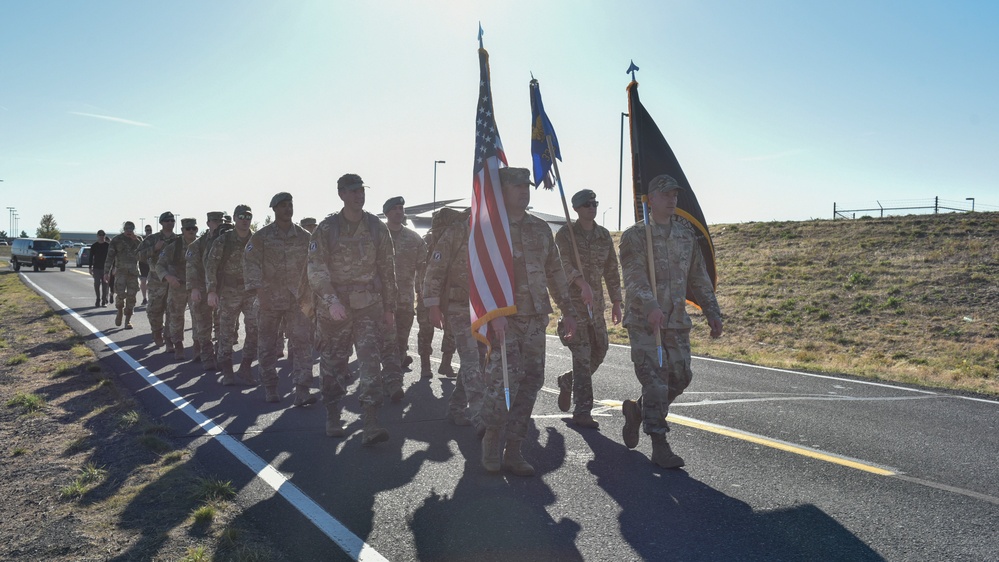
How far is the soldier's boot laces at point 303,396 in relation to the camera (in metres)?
7.82

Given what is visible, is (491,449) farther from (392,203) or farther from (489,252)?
(392,203)

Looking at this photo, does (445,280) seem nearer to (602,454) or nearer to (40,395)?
(602,454)

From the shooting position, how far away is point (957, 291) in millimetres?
18156

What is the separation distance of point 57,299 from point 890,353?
23.2m

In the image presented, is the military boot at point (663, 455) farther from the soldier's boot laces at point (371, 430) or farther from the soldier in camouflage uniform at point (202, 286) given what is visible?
the soldier in camouflage uniform at point (202, 286)

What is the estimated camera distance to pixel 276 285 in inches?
325

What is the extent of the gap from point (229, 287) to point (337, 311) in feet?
14.0

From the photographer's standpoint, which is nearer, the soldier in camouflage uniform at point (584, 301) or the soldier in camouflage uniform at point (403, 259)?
the soldier in camouflage uniform at point (584, 301)

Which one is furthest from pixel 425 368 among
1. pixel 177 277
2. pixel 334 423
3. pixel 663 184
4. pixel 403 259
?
pixel 663 184

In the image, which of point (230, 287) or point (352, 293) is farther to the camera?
point (230, 287)

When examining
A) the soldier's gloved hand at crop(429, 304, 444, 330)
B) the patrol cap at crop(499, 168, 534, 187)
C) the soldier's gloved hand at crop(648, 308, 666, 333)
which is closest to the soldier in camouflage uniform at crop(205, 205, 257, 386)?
the soldier's gloved hand at crop(429, 304, 444, 330)

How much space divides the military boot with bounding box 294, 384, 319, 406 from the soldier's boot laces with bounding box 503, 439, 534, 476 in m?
3.23

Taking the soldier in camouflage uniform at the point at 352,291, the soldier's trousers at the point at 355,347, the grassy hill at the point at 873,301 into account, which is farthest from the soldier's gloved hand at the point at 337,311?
the grassy hill at the point at 873,301

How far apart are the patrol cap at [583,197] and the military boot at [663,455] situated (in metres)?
2.42
